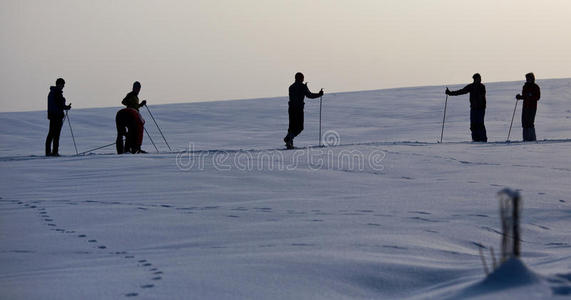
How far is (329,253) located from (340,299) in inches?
38.4

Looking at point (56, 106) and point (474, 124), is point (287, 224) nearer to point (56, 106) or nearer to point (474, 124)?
point (56, 106)

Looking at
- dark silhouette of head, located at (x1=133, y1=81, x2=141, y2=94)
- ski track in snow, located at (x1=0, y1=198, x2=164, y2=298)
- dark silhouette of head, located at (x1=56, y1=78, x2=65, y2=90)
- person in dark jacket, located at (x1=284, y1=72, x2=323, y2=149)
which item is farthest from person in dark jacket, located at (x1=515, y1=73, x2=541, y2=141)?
ski track in snow, located at (x1=0, y1=198, x2=164, y2=298)

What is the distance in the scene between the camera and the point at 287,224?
601 centimetres

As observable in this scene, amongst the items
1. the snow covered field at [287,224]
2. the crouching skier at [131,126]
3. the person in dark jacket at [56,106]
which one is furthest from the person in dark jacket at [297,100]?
the person in dark jacket at [56,106]

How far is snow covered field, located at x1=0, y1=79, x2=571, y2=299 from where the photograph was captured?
4016mm

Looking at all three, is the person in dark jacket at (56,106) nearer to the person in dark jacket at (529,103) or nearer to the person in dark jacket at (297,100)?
the person in dark jacket at (297,100)

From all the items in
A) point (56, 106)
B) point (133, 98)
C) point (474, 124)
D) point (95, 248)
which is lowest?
point (95, 248)

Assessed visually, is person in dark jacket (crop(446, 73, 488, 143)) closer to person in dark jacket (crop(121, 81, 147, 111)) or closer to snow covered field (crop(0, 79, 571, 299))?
snow covered field (crop(0, 79, 571, 299))

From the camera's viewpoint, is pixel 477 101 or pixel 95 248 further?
pixel 477 101

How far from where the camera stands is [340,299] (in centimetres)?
383

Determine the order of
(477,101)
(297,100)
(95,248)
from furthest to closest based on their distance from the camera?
(477,101) → (297,100) → (95,248)

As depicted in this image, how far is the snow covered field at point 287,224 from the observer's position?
4016mm

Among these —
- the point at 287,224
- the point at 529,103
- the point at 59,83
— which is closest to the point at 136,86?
the point at 59,83

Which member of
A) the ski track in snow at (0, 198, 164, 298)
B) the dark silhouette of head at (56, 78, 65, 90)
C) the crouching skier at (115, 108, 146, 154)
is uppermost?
the dark silhouette of head at (56, 78, 65, 90)
